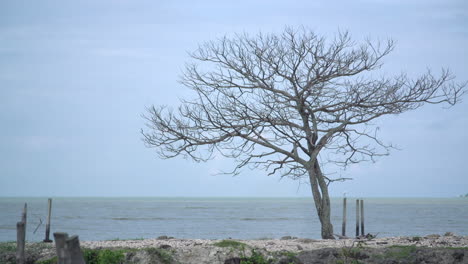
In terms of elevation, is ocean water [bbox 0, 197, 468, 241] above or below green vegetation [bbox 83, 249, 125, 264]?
below

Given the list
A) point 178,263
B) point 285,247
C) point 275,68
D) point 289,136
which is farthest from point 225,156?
point 178,263

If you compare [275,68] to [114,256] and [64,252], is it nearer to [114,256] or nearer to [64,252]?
[114,256]

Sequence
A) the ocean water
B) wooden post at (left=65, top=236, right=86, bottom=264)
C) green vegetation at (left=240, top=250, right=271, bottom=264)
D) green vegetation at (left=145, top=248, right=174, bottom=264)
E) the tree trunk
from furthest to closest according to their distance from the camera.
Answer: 1. the ocean water
2. the tree trunk
3. green vegetation at (left=145, top=248, right=174, bottom=264)
4. green vegetation at (left=240, top=250, right=271, bottom=264)
5. wooden post at (left=65, top=236, right=86, bottom=264)

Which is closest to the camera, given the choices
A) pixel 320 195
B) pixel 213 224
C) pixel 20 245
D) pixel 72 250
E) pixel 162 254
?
pixel 72 250

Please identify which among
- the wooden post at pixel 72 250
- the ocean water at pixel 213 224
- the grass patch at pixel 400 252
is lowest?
the ocean water at pixel 213 224

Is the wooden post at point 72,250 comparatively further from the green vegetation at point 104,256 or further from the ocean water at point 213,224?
the ocean water at point 213,224

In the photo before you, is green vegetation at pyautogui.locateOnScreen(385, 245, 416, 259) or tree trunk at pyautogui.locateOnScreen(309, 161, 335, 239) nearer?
green vegetation at pyautogui.locateOnScreen(385, 245, 416, 259)

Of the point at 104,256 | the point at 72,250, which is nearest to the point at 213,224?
the point at 104,256

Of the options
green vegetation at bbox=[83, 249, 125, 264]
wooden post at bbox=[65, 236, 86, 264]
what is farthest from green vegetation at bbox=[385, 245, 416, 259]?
wooden post at bbox=[65, 236, 86, 264]

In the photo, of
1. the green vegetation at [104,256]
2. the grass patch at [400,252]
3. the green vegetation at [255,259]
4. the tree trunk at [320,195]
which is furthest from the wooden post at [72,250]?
the tree trunk at [320,195]

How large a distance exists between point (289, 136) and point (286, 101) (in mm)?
1232

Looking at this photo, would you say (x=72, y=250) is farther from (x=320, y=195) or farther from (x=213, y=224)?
(x=213, y=224)

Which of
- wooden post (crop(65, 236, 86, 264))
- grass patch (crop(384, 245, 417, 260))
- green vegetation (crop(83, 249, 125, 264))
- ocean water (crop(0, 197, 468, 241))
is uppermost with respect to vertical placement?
wooden post (crop(65, 236, 86, 264))

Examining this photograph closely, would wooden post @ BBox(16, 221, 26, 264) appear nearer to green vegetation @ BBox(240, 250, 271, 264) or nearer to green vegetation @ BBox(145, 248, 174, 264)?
green vegetation @ BBox(145, 248, 174, 264)
